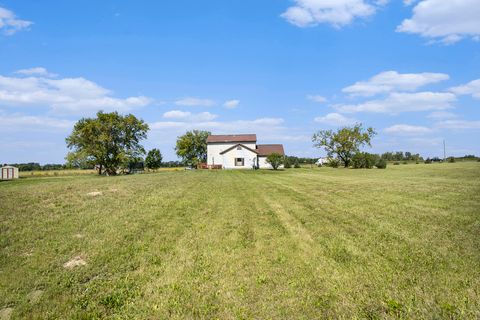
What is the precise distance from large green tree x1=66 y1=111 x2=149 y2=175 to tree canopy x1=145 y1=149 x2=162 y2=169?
34.8 m

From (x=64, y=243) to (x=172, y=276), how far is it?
11.8 ft

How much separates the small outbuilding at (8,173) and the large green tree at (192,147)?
42.2m

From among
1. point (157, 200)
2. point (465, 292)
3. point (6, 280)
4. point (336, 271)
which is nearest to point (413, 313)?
point (465, 292)

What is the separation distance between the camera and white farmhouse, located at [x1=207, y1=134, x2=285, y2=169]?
71.2 meters


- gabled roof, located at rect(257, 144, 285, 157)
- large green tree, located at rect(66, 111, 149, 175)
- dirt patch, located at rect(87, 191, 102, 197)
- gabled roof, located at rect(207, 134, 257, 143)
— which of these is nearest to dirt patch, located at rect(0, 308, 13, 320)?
dirt patch, located at rect(87, 191, 102, 197)

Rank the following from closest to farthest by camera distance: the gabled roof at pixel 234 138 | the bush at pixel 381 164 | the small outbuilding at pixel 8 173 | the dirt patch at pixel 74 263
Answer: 1. the dirt patch at pixel 74 263
2. the small outbuilding at pixel 8 173
3. the bush at pixel 381 164
4. the gabled roof at pixel 234 138

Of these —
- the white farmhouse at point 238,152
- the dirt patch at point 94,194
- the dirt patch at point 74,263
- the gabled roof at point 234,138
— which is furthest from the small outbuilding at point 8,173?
the dirt patch at point 74,263

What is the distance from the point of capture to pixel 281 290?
18.8 feet

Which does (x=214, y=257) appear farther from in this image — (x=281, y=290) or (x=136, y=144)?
(x=136, y=144)

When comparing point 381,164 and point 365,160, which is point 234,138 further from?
point 381,164

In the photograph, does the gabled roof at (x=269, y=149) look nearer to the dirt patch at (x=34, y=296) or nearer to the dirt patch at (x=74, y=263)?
the dirt patch at (x=74, y=263)

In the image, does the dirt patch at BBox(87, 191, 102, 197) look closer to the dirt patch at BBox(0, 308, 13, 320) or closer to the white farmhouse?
Result: the dirt patch at BBox(0, 308, 13, 320)

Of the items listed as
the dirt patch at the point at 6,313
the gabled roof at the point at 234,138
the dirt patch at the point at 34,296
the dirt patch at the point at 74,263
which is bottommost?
the dirt patch at the point at 6,313

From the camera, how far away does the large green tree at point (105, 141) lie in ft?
201
